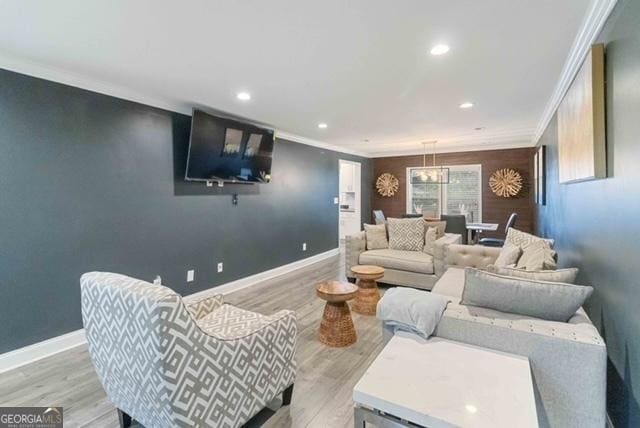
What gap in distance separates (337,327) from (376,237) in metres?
2.18

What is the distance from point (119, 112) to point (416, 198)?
6.49 metres

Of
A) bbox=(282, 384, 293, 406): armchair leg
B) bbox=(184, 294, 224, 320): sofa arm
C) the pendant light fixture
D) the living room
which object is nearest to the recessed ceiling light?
the living room

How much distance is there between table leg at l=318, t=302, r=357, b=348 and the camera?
2893 mm

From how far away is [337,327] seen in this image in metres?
2.90

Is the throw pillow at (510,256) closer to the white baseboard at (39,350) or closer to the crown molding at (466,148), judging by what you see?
the white baseboard at (39,350)

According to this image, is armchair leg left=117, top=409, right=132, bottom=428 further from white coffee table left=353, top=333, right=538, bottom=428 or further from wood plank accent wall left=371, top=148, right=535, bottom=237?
wood plank accent wall left=371, top=148, right=535, bottom=237

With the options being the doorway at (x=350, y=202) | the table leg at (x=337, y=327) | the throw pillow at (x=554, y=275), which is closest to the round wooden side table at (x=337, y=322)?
the table leg at (x=337, y=327)

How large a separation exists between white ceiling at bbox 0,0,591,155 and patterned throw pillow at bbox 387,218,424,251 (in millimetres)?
1593

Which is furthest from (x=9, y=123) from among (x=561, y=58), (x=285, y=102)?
(x=561, y=58)

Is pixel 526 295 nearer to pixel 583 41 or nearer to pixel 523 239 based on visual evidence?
pixel 523 239

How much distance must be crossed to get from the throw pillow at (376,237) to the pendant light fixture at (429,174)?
103 inches

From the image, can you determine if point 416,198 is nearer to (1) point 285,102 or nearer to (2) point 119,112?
(1) point 285,102

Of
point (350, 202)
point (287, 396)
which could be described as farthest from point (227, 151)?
point (350, 202)

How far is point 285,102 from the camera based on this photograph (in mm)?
3666
